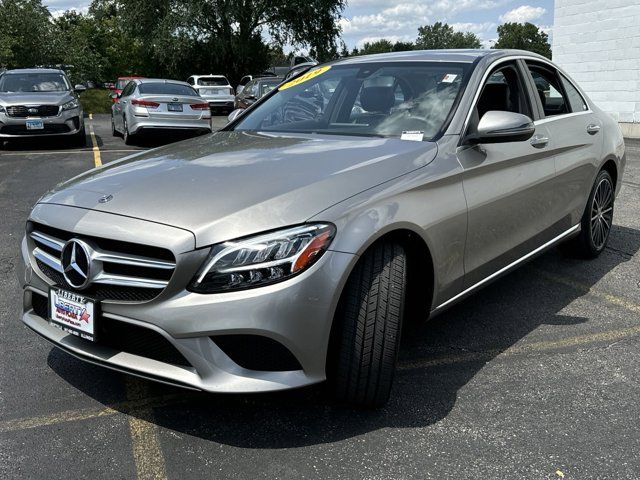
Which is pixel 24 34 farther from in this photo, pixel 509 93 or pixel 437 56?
pixel 509 93

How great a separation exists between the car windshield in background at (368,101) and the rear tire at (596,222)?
1.81 m

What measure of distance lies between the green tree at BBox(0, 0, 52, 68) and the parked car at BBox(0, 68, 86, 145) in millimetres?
23156

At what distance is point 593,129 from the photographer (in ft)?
15.7

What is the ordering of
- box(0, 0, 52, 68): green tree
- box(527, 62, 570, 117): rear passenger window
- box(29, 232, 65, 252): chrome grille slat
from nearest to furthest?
box(29, 232, 65, 252): chrome grille slat, box(527, 62, 570, 117): rear passenger window, box(0, 0, 52, 68): green tree

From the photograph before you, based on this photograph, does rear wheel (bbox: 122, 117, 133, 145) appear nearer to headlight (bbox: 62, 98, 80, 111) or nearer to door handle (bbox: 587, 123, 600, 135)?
headlight (bbox: 62, 98, 80, 111)

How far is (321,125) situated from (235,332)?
172 centimetres

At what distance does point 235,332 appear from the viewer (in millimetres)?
2387

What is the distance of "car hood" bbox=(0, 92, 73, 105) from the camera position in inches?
475

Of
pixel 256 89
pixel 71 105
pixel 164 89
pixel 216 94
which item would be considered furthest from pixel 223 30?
pixel 71 105

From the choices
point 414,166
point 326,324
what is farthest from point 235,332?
point 414,166

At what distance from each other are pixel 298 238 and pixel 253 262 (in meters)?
0.19

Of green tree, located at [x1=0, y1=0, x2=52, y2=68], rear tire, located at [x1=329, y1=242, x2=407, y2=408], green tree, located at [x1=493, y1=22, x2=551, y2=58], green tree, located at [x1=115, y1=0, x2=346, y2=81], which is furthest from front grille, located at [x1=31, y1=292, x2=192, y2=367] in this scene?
green tree, located at [x1=493, y1=22, x2=551, y2=58]

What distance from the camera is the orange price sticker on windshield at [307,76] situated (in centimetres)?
430

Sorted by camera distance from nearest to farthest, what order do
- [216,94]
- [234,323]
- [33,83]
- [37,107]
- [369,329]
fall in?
[234,323] < [369,329] < [37,107] < [33,83] < [216,94]
